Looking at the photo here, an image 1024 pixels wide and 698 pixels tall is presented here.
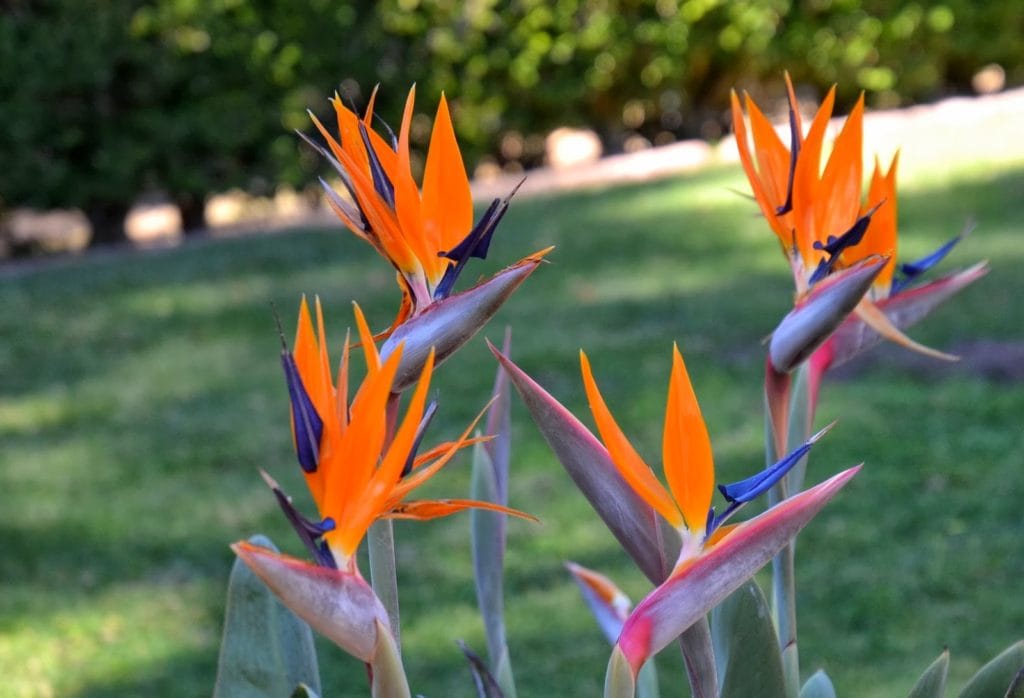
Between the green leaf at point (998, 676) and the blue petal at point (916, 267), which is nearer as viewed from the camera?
the green leaf at point (998, 676)

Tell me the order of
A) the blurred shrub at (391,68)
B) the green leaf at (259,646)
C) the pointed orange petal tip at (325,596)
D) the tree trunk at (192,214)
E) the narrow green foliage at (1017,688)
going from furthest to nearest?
1. the tree trunk at (192,214)
2. the blurred shrub at (391,68)
3. the green leaf at (259,646)
4. the narrow green foliage at (1017,688)
5. the pointed orange petal tip at (325,596)

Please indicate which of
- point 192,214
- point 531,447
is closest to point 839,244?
point 531,447

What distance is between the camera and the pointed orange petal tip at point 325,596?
0.76 m

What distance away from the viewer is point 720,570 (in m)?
0.81

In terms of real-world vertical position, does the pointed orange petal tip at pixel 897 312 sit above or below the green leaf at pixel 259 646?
above

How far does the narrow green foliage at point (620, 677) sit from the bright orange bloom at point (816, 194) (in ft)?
1.10

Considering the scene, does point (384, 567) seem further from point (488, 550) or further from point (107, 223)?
point (107, 223)

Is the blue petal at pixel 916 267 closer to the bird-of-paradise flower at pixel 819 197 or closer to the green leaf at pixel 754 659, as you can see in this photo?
the bird-of-paradise flower at pixel 819 197

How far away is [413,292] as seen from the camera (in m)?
0.94

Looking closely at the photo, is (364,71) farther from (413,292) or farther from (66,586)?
(413,292)

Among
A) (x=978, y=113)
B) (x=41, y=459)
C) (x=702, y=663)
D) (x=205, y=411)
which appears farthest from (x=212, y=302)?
(x=702, y=663)

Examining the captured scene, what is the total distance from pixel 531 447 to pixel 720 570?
3290 millimetres

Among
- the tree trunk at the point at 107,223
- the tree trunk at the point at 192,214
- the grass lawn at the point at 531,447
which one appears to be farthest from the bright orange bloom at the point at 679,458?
the tree trunk at the point at 192,214

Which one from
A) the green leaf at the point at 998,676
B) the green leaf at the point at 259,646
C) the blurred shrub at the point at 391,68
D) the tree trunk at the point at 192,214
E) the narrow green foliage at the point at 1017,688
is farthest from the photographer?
the tree trunk at the point at 192,214
